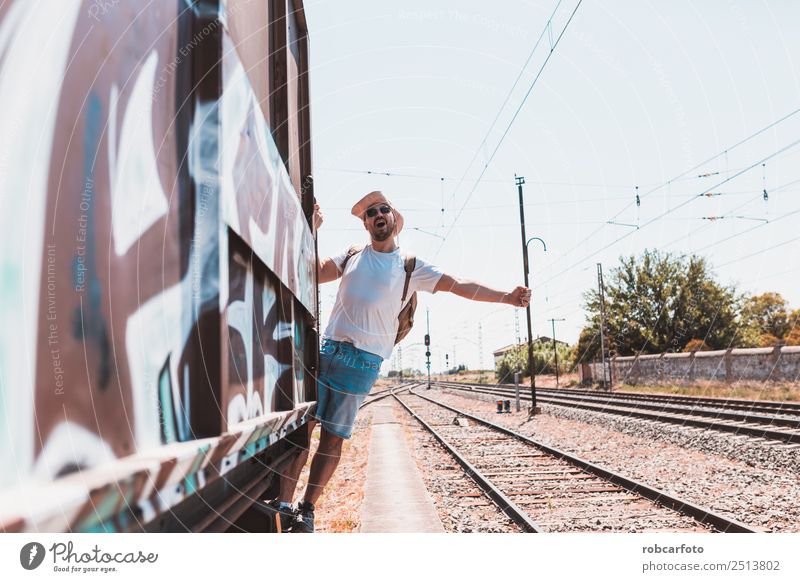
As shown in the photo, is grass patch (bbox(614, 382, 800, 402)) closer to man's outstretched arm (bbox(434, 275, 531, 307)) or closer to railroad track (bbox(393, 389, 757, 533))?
railroad track (bbox(393, 389, 757, 533))

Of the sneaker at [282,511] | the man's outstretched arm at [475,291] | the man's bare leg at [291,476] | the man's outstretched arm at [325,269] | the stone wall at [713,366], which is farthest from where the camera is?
the stone wall at [713,366]

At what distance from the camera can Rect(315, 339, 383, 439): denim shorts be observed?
3.88 meters

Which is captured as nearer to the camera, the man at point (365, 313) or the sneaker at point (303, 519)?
the sneaker at point (303, 519)

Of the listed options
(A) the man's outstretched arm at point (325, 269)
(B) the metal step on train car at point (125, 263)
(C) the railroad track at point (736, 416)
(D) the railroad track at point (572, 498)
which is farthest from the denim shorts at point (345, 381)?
(C) the railroad track at point (736, 416)

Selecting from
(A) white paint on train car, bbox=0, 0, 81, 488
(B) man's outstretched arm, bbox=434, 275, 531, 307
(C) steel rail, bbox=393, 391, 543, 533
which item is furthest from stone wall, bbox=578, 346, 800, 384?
(A) white paint on train car, bbox=0, 0, 81, 488

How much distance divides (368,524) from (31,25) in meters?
5.13

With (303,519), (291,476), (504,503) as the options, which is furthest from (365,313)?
(504,503)

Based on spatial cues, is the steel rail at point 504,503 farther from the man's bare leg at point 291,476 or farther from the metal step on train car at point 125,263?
the metal step on train car at point 125,263

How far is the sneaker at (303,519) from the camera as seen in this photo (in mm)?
3410

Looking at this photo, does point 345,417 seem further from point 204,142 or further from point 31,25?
point 31,25

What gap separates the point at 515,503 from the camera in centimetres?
730

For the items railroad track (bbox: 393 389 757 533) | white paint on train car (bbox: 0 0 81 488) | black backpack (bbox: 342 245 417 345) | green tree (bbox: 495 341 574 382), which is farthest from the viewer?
green tree (bbox: 495 341 574 382)

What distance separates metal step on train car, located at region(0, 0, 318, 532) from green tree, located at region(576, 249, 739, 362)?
38.9 meters
